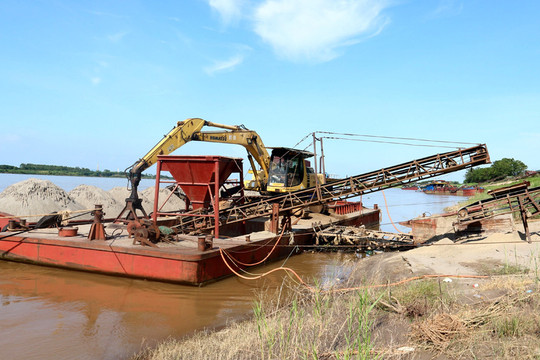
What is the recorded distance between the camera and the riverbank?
Answer: 415cm

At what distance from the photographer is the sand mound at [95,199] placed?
23.1m

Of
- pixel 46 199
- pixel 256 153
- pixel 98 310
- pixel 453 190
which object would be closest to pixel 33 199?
pixel 46 199

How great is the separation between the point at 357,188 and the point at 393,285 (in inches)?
243

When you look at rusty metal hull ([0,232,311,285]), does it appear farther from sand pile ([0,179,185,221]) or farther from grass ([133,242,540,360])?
sand pile ([0,179,185,221])

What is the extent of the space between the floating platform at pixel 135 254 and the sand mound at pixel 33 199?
8.47 metres

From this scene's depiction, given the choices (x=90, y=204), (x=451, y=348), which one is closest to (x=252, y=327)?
(x=451, y=348)

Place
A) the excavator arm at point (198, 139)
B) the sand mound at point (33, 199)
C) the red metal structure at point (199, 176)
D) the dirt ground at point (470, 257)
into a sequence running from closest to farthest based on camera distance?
the dirt ground at point (470, 257)
the red metal structure at point (199, 176)
the excavator arm at point (198, 139)
the sand mound at point (33, 199)

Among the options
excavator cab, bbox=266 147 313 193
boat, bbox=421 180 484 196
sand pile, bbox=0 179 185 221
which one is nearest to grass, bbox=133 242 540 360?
excavator cab, bbox=266 147 313 193

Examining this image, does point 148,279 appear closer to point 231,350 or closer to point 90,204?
point 231,350

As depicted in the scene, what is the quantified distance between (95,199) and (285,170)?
14.3m

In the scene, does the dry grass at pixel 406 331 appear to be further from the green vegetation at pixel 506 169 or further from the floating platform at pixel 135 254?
the green vegetation at pixel 506 169

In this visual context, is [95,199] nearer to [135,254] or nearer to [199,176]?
[199,176]

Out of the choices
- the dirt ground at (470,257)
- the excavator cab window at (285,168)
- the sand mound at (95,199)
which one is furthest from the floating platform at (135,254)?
the sand mound at (95,199)

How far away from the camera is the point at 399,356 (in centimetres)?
404
